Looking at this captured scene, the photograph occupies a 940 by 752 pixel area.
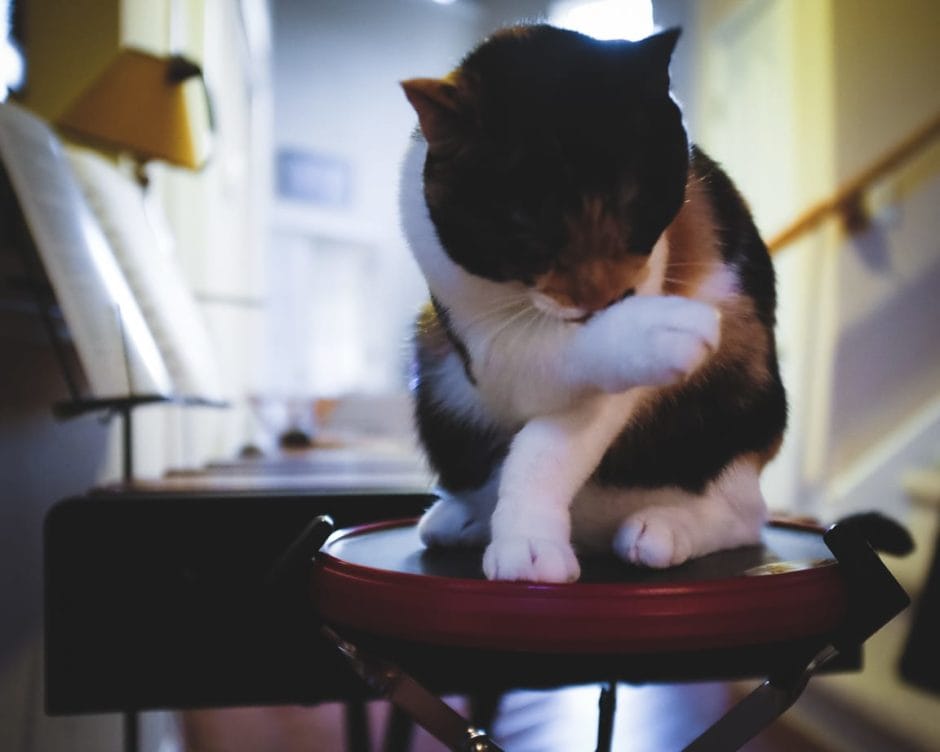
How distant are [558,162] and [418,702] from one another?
404 mm

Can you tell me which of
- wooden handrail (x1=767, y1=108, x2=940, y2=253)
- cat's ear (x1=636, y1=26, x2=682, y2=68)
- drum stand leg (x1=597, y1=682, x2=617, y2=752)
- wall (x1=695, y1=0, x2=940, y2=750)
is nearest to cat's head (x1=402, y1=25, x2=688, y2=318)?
cat's ear (x1=636, y1=26, x2=682, y2=68)

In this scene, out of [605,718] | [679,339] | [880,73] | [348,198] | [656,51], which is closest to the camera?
[679,339]

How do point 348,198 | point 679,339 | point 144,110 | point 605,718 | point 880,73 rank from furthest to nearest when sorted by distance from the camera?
point 348,198, point 880,73, point 144,110, point 605,718, point 679,339

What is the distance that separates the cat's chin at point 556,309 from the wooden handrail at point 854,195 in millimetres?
1567

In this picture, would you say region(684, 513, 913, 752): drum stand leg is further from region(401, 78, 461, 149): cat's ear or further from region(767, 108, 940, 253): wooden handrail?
region(767, 108, 940, 253): wooden handrail

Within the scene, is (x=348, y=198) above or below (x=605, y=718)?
above

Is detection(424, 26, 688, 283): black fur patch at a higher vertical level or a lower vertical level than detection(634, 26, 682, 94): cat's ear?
lower

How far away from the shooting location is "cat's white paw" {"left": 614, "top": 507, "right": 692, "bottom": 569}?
55 cm

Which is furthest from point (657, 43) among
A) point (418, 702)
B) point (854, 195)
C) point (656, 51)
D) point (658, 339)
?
point (854, 195)

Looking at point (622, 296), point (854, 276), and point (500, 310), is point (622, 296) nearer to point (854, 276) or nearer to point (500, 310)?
point (500, 310)

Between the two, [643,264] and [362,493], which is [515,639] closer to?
[643,264]

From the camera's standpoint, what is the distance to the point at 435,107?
1.63 ft

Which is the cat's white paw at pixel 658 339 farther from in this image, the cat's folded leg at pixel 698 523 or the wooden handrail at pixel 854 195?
the wooden handrail at pixel 854 195

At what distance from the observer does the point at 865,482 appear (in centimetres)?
174
